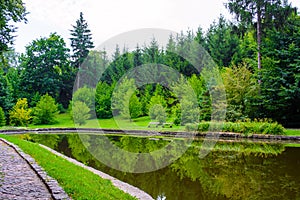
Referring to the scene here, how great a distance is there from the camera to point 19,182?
211 inches

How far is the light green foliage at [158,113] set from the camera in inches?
944

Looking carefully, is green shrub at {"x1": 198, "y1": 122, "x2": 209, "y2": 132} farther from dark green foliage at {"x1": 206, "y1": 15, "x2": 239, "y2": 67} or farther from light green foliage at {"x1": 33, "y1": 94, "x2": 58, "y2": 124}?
light green foliage at {"x1": 33, "y1": 94, "x2": 58, "y2": 124}

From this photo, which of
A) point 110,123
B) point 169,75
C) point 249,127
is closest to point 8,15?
point 249,127

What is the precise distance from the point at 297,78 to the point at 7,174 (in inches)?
652

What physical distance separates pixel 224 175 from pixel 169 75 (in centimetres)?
2395

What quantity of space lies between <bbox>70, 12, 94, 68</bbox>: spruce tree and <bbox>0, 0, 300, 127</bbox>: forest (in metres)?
0.14

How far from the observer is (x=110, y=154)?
12398mm

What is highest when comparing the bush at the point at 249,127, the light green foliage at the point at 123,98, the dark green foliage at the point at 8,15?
the dark green foliage at the point at 8,15

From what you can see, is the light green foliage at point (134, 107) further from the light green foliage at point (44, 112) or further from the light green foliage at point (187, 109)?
the light green foliage at point (44, 112)

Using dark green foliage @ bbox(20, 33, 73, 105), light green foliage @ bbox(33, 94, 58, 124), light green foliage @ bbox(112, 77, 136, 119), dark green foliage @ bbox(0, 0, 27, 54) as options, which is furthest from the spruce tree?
dark green foliage @ bbox(0, 0, 27, 54)

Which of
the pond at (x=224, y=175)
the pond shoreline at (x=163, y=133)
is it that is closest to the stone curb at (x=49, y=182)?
the pond at (x=224, y=175)

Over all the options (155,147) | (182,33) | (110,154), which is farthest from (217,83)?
(182,33)

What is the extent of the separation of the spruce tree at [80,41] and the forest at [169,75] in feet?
0.46

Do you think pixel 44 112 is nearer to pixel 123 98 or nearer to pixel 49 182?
pixel 123 98
